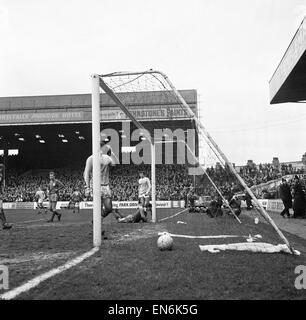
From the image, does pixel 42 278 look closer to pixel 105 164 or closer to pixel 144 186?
pixel 105 164

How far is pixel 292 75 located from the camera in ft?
53.3

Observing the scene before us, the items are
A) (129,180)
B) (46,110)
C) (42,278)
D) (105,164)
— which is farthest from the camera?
(129,180)

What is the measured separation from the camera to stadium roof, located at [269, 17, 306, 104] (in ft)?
46.6

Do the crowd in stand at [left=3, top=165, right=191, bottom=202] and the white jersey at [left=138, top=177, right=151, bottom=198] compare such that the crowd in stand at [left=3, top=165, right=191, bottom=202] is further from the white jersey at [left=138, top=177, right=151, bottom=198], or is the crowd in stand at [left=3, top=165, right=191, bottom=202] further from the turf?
the turf

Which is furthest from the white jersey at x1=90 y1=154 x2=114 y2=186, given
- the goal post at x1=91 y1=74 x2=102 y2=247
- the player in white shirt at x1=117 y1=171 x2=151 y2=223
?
the player in white shirt at x1=117 y1=171 x2=151 y2=223

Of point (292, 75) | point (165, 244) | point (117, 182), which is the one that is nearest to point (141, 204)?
point (292, 75)

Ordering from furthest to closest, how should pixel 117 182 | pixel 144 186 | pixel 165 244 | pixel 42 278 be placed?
pixel 117 182 → pixel 144 186 → pixel 165 244 → pixel 42 278

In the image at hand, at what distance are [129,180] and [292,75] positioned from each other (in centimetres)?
2946

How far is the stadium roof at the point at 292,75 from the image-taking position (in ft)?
46.6

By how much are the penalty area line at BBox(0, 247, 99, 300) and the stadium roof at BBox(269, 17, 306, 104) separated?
420 inches

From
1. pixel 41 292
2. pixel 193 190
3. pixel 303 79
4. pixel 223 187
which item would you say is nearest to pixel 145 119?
pixel 223 187

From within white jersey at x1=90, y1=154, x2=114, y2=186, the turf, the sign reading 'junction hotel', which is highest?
the sign reading 'junction hotel'

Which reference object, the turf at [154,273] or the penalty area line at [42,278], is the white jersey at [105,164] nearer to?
the turf at [154,273]
